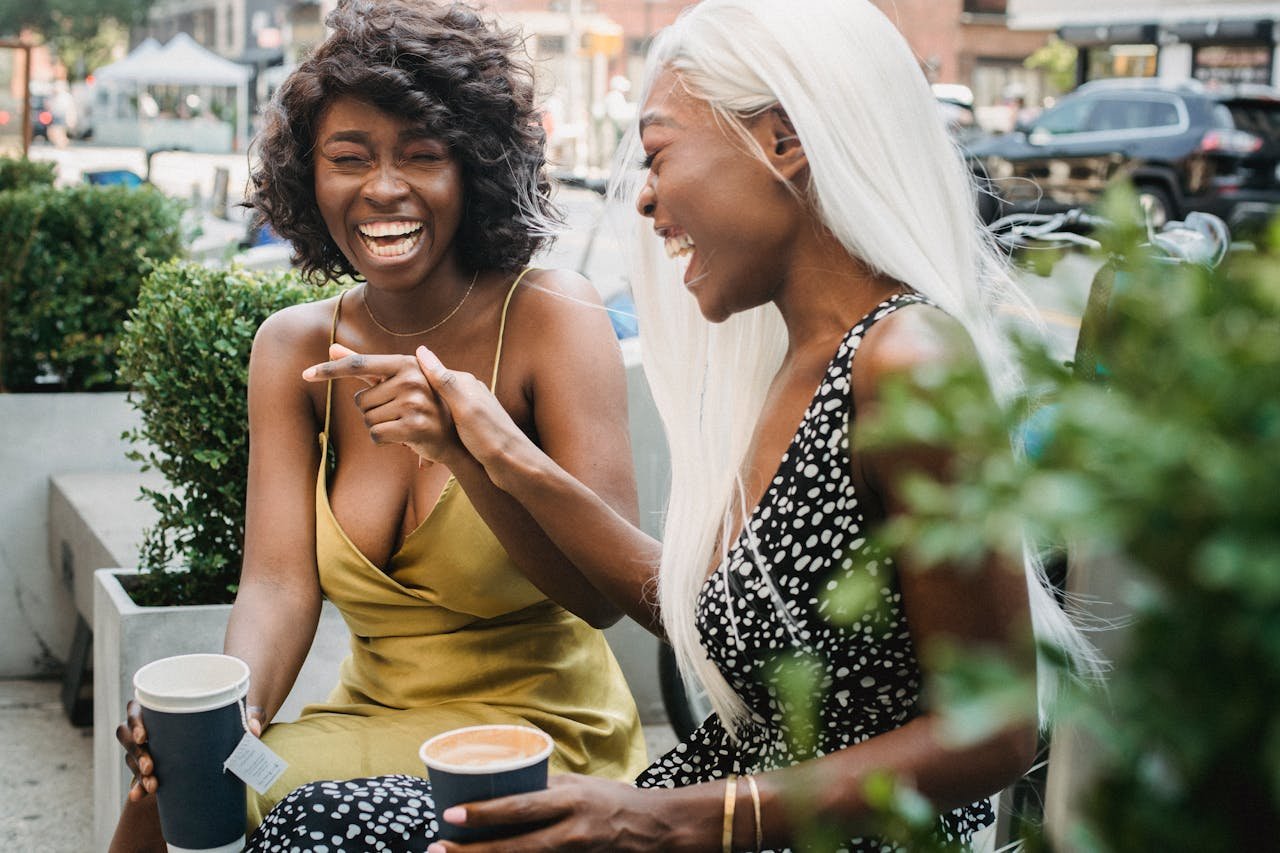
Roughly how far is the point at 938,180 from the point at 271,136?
1435mm

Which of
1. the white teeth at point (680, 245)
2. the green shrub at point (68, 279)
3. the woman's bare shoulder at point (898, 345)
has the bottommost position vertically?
the green shrub at point (68, 279)

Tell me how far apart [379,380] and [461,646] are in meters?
0.46

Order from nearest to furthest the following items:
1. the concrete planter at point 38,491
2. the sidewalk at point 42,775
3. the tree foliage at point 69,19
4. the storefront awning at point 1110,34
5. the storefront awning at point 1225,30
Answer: the sidewalk at point 42,775 → the concrete planter at point 38,491 → the storefront awning at point 1225,30 → the storefront awning at point 1110,34 → the tree foliage at point 69,19

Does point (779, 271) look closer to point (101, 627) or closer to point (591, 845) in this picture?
point (591, 845)

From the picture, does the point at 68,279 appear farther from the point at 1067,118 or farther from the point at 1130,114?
the point at 1067,118

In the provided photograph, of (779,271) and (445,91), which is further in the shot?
(445,91)

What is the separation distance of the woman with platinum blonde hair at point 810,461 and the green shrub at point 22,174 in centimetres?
621

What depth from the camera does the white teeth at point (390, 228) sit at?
2488 millimetres

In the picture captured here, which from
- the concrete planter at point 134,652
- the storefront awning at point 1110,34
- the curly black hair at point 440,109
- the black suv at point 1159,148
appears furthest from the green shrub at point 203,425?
the storefront awning at point 1110,34

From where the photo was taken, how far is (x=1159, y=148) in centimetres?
1766

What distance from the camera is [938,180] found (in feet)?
5.62

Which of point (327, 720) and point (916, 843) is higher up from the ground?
point (916, 843)

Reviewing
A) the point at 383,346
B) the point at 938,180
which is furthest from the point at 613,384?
the point at 938,180

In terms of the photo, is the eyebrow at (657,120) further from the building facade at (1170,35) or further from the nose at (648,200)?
the building facade at (1170,35)
